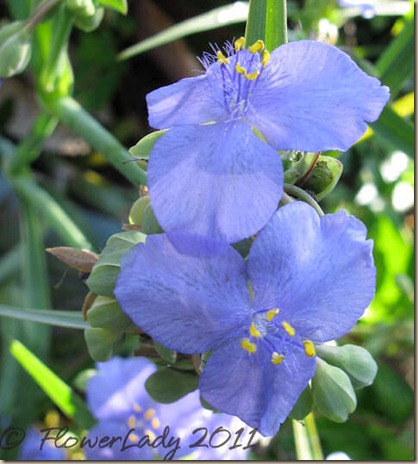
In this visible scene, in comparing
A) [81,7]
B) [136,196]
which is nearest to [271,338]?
[81,7]

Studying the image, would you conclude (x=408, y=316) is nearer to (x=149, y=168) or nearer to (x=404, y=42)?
(x=404, y=42)

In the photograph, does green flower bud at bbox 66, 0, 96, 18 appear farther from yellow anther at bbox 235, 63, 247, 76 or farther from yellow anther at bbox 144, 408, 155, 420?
yellow anther at bbox 144, 408, 155, 420

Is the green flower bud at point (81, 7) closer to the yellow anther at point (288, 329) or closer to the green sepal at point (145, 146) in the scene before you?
the green sepal at point (145, 146)

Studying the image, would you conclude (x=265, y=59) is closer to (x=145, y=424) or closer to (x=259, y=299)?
(x=259, y=299)

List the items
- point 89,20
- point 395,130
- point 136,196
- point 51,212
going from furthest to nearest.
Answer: point 136,196 → point 51,212 → point 395,130 → point 89,20

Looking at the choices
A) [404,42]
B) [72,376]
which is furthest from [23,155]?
[404,42]
